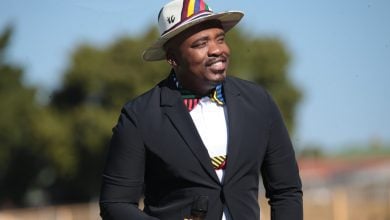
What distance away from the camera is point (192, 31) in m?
3.57

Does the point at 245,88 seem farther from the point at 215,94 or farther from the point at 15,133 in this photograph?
the point at 15,133

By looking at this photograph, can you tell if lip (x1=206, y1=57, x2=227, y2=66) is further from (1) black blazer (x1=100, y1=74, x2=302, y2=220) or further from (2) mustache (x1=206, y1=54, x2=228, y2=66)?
(1) black blazer (x1=100, y1=74, x2=302, y2=220)

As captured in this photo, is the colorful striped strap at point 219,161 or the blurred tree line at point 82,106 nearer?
the colorful striped strap at point 219,161

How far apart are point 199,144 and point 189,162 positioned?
0.08m

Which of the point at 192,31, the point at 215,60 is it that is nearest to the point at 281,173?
the point at 215,60

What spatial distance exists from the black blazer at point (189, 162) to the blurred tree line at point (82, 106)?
4145 centimetres

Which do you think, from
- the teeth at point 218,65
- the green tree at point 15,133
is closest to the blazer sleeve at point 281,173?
the teeth at point 218,65

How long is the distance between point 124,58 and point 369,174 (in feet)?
130

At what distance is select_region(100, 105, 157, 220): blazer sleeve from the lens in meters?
3.51

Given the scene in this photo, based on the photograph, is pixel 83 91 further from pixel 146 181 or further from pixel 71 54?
pixel 146 181

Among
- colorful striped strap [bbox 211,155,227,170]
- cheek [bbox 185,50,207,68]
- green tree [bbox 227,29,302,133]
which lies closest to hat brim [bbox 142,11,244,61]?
cheek [bbox 185,50,207,68]

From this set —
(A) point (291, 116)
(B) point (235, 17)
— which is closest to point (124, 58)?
(A) point (291, 116)

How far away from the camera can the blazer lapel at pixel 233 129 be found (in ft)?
11.3

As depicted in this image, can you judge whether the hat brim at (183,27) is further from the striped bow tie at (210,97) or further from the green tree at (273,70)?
the green tree at (273,70)
